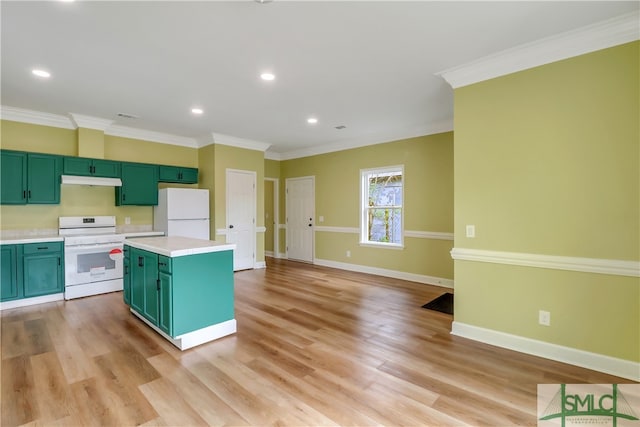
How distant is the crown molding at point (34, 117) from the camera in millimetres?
4270

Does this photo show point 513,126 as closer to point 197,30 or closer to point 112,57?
point 197,30

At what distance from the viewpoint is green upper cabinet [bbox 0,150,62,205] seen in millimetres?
4023

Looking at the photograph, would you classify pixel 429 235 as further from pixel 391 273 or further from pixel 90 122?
pixel 90 122

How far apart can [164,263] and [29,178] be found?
3075 millimetres

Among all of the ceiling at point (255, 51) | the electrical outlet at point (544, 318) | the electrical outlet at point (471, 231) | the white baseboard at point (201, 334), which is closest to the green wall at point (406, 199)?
the ceiling at point (255, 51)

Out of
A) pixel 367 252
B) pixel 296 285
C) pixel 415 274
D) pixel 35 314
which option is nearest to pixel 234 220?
pixel 296 285

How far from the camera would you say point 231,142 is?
606 centimetres

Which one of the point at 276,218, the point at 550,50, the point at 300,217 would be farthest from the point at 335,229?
the point at 550,50

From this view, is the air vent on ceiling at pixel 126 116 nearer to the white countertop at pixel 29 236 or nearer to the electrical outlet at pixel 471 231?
the white countertop at pixel 29 236

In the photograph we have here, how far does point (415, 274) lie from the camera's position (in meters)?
5.43

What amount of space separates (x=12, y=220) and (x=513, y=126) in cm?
653

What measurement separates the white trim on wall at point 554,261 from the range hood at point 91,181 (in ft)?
16.9

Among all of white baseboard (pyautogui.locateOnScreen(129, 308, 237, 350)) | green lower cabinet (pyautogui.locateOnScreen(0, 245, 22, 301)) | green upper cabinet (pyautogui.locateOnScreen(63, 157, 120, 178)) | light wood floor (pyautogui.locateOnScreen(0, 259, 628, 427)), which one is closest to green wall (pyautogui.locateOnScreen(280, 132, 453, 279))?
light wood floor (pyautogui.locateOnScreen(0, 259, 628, 427))

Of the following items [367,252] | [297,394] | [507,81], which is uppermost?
[507,81]
